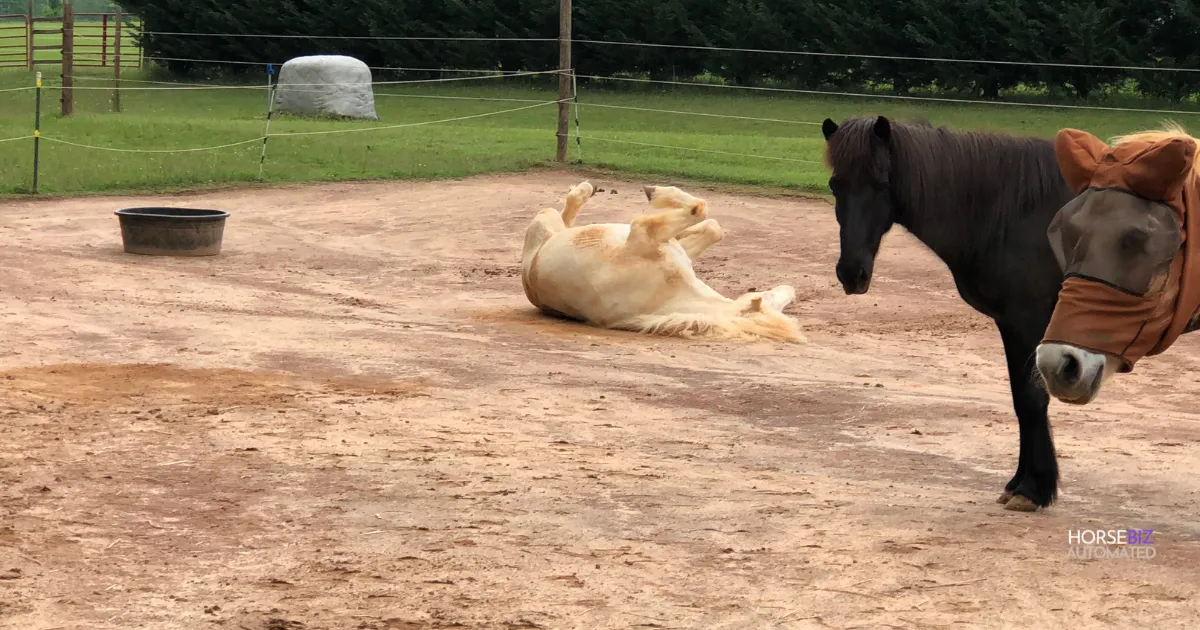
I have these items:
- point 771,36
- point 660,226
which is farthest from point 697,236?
point 771,36

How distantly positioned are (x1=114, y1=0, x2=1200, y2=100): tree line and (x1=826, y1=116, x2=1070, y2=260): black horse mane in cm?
1515

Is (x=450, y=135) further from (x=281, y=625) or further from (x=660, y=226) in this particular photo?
(x=281, y=625)

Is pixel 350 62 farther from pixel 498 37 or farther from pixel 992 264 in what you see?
pixel 992 264

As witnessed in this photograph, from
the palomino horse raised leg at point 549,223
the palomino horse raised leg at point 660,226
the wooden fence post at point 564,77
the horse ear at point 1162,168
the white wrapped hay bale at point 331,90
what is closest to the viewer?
the horse ear at point 1162,168

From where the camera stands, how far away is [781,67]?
2502 cm

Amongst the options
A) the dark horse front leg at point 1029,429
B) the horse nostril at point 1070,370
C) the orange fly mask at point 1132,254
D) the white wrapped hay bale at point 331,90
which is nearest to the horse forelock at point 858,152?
the dark horse front leg at point 1029,429

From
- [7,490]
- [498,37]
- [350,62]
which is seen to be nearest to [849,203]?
[7,490]

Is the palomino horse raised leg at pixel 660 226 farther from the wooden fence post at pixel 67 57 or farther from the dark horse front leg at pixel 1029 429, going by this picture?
the wooden fence post at pixel 67 57

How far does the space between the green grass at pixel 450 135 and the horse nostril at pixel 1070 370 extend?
730cm

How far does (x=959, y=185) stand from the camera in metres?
4.54

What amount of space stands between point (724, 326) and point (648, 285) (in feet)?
1.80

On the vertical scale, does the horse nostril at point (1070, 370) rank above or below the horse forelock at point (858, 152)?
below

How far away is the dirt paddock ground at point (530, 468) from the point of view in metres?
3.62

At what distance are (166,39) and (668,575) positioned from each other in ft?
94.6
